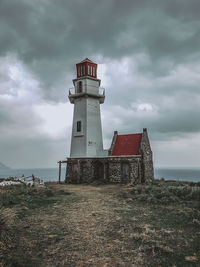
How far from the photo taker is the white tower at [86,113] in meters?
24.6

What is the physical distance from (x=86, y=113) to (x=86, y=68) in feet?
19.6

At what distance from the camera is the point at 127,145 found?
24062 mm

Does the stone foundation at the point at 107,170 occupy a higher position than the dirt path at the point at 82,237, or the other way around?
the stone foundation at the point at 107,170

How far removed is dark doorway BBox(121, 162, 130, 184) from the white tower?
3.05 meters

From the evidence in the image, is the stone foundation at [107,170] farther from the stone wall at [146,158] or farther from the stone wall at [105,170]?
the stone wall at [146,158]

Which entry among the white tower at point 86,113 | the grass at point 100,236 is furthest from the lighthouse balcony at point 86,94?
the grass at point 100,236

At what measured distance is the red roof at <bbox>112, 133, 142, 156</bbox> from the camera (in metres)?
23.2

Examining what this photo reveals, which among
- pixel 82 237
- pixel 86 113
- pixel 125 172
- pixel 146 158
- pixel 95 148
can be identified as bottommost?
pixel 82 237

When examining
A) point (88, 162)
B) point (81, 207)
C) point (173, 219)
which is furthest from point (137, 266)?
point (88, 162)

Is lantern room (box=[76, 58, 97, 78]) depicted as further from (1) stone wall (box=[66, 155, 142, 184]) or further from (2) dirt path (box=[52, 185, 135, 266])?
(2) dirt path (box=[52, 185, 135, 266])

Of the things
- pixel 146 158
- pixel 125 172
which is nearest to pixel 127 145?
pixel 146 158

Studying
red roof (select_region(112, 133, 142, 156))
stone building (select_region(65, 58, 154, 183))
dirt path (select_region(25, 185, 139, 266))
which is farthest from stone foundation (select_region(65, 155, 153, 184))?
dirt path (select_region(25, 185, 139, 266))

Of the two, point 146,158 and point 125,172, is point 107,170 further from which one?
point 146,158

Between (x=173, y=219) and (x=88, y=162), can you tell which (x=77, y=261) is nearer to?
(x=173, y=219)
